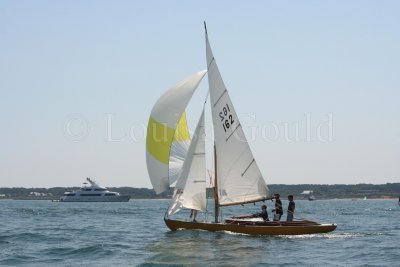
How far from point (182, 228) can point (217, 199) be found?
2.75 meters

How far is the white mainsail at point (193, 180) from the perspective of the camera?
123 ft

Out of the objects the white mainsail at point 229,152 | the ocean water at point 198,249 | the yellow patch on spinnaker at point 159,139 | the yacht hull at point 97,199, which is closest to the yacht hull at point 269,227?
the ocean water at point 198,249

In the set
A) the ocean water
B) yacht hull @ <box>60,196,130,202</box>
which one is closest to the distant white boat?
yacht hull @ <box>60,196,130,202</box>

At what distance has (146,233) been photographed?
43.2 metres

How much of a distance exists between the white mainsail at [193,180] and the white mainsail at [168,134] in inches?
19.5

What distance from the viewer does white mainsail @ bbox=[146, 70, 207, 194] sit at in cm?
3694

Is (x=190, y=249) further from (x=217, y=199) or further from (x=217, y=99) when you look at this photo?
(x=217, y=99)

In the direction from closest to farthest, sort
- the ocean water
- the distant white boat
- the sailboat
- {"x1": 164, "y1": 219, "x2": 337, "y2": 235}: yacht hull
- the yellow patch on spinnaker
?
the ocean water < {"x1": 164, "y1": 219, "x2": 337, "y2": 235}: yacht hull < the sailboat < the yellow patch on spinnaker < the distant white boat

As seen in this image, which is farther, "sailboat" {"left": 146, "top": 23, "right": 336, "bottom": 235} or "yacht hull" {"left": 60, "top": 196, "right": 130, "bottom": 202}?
"yacht hull" {"left": 60, "top": 196, "right": 130, "bottom": 202}

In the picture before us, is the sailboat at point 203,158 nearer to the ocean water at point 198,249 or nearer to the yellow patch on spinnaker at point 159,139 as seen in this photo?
the yellow patch on spinnaker at point 159,139

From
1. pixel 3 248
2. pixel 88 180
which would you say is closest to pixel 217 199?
pixel 3 248

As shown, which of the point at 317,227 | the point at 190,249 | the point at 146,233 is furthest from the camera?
the point at 146,233

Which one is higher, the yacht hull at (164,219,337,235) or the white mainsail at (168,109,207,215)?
the white mainsail at (168,109,207,215)

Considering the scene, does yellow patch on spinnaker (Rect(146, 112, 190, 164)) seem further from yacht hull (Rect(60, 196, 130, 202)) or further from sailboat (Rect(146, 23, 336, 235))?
yacht hull (Rect(60, 196, 130, 202))
